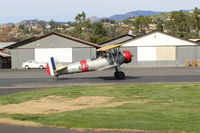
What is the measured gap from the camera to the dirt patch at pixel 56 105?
43.9 ft

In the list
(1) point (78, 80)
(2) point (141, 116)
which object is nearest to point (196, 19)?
(1) point (78, 80)

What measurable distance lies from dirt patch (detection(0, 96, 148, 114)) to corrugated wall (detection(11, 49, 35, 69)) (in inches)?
1680

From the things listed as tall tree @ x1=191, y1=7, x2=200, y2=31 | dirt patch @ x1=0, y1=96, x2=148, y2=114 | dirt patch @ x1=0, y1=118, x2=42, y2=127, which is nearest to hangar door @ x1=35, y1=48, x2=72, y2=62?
dirt patch @ x1=0, y1=96, x2=148, y2=114

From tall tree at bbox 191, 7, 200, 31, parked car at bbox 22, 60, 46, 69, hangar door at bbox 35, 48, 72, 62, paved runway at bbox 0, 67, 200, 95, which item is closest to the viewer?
paved runway at bbox 0, 67, 200, 95

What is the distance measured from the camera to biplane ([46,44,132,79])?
1141 inches

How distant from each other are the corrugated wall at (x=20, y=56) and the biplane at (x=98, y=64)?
30.3 meters

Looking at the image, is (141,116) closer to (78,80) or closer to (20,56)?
(78,80)

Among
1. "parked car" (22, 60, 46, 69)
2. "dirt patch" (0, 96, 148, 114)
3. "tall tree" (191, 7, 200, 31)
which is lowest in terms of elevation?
"parked car" (22, 60, 46, 69)

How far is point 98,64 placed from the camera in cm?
2916

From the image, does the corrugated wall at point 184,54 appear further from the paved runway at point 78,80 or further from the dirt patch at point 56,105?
the dirt patch at point 56,105

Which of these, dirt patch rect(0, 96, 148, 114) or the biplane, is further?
Result: the biplane

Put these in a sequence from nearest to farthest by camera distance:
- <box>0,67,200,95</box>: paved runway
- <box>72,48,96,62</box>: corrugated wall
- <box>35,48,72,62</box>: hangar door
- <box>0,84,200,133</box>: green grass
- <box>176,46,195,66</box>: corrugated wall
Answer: <box>0,84,200,133</box>: green grass, <box>0,67,200,95</box>: paved runway, <box>176,46,195,66</box>: corrugated wall, <box>72,48,96,62</box>: corrugated wall, <box>35,48,72,62</box>: hangar door

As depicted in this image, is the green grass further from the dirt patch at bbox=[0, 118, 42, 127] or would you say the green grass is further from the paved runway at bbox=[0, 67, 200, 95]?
the paved runway at bbox=[0, 67, 200, 95]

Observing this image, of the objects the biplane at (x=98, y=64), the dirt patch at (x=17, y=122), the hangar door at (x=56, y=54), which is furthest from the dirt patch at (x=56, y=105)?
the hangar door at (x=56, y=54)
